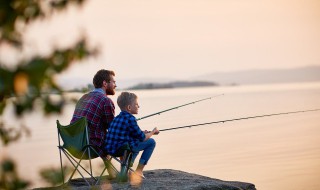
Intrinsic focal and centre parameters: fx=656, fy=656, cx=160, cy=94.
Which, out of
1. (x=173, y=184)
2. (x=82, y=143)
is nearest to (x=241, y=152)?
(x=173, y=184)

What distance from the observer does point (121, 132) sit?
5480 mm

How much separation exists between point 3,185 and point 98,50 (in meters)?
0.39

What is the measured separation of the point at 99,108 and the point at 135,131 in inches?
15.4

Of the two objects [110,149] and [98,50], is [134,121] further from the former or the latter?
[98,50]

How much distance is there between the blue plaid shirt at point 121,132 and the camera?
5.48m

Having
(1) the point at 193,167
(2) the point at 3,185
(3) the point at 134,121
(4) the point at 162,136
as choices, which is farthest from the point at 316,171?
(2) the point at 3,185

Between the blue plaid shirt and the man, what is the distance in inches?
5.7

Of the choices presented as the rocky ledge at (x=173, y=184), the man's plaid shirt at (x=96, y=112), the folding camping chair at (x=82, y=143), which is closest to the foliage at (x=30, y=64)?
the folding camping chair at (x=82, y=143)

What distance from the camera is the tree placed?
1375 millimetres

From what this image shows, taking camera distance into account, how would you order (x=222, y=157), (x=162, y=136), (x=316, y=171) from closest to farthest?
(x=316, y=171) < (x=222, y=157) < (x=162, y=136)

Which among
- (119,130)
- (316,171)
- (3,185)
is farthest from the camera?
(316,171)

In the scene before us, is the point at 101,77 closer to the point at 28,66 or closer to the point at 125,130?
the point at 125,130

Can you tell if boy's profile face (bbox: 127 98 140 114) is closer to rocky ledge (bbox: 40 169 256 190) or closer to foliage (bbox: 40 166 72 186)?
rocky ledge (bbox: 40 169 256 190)

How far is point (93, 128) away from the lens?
18.6ft
